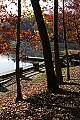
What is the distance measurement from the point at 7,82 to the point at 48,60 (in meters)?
11.6

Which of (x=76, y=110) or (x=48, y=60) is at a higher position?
(x=48, y=60)

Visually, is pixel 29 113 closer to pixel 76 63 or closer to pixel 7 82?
pixel 7 82

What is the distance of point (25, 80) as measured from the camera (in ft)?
78.2

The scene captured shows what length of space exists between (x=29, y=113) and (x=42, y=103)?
147cm

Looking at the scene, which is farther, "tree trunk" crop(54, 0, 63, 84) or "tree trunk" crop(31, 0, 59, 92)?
"tree trunk" crop(54, 0, 63, 84)

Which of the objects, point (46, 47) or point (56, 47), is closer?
point (46, 47)

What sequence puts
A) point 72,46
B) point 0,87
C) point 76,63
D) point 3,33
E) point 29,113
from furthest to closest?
point 72,46 → point 76,63 → point 0,87 → point 3,33 → point 29,113

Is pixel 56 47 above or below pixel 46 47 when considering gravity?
below

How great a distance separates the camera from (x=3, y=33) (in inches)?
725

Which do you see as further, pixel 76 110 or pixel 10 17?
pixel 10 17

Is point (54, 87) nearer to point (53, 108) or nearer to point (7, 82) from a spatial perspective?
point (53, 108)

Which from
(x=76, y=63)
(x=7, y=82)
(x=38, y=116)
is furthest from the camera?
(x=76, y=63)

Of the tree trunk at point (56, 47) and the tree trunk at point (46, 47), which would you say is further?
the tree trunk at point (56, 47)

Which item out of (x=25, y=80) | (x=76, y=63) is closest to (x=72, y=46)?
(x=76, y=63)
